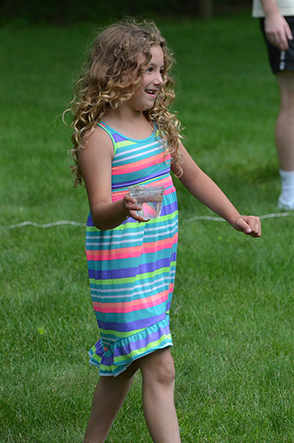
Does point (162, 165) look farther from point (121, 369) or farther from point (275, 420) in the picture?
point (275, 420)

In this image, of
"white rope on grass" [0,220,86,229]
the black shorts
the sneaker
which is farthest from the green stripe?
the black shorts

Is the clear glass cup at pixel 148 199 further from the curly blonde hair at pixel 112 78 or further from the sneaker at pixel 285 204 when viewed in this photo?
the sneaker at pixel 285 204

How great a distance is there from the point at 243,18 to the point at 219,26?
2.35 m

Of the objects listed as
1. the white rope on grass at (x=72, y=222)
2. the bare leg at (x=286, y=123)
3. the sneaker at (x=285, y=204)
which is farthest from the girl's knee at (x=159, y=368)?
the bare leg at (x=286, y=123)

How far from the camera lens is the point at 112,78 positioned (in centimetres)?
212

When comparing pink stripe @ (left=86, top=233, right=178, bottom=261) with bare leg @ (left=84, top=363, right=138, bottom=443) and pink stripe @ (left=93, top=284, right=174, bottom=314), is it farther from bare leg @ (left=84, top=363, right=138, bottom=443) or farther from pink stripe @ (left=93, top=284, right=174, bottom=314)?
bare leg @ (left=84, top=363, right=138, bottom=443)

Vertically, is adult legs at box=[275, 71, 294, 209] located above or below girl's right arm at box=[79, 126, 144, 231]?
below

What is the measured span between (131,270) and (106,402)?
498 millimetres

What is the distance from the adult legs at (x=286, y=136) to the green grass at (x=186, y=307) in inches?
6.8

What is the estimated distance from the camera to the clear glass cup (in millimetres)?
1836

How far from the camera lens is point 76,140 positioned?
211cm

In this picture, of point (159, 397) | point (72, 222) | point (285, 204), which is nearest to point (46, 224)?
point (72, 222)

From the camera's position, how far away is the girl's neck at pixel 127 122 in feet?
7.00

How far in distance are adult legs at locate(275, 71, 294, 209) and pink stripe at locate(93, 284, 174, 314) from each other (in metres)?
2.88
